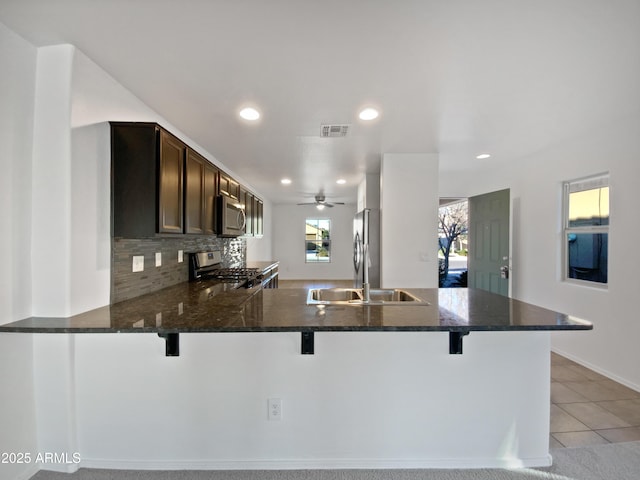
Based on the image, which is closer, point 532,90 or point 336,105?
point 532,90

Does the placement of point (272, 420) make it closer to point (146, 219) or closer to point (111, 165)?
point (146, 219)

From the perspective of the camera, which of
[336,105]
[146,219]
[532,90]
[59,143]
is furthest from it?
[336,105]

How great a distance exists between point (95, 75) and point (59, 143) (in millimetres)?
495

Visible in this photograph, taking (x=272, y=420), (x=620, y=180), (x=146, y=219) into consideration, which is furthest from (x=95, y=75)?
(x=620, y=180)

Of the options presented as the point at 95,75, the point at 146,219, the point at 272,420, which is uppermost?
the point at 95,75

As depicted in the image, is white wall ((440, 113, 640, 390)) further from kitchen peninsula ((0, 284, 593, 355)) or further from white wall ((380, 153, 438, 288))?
kitchen peninsula ((0, 284, 593, 355))

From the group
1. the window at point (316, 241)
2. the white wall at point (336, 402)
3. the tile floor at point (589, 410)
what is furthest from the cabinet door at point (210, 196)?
the window at point (316, 241)

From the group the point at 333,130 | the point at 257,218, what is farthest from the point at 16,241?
the point at 257,218

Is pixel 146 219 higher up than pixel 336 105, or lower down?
lower down

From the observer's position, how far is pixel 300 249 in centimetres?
908

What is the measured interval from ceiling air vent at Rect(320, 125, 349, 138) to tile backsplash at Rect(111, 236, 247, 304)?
1.53 metres

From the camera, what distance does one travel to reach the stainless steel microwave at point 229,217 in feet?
10.5

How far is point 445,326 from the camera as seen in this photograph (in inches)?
59.6

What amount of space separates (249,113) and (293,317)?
1755 millimetres
